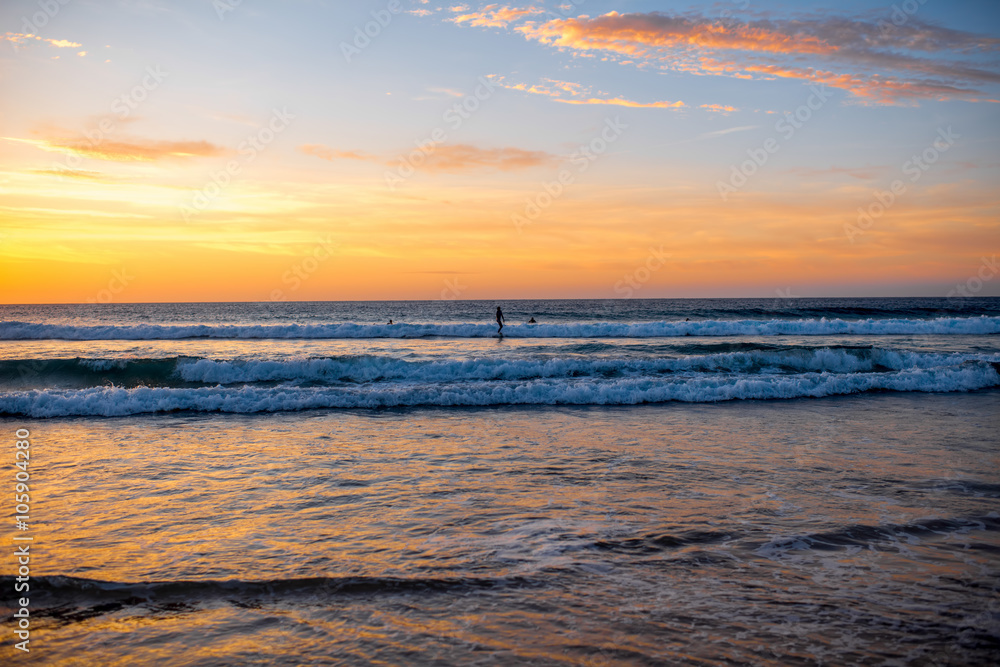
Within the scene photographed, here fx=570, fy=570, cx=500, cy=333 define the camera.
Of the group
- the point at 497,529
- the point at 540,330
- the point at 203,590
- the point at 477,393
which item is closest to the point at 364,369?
the point at 477,393

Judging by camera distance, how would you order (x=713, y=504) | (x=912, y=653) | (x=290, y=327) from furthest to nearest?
(x=290, y=327)
(x=713, y=504)
(x=912, y=653)

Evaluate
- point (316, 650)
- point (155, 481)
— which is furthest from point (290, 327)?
point (316, 650)

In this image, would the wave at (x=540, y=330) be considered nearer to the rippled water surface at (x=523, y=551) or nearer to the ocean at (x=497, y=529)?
the ocean at (x=497, y=529)

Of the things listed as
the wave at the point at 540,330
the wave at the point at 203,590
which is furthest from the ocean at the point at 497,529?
the wave at the point at 540,330

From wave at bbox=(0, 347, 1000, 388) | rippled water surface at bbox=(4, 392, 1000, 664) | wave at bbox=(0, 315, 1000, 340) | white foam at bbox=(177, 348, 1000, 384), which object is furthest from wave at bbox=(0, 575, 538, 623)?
wave at bbox=(0, 315, 1000, 340)

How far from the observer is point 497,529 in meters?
6.38

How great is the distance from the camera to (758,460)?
9.35 meters

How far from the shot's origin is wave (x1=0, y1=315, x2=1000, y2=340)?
36656mm

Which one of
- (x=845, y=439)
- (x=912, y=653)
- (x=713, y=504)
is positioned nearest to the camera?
(x=912, y=653)

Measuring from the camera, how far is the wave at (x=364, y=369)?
19.7 m

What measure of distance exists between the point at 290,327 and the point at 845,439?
3452cm

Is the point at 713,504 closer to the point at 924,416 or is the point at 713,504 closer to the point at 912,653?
the point at 912,653

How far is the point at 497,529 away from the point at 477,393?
965cm

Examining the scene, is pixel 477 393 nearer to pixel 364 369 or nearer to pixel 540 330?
pixel 364 369
